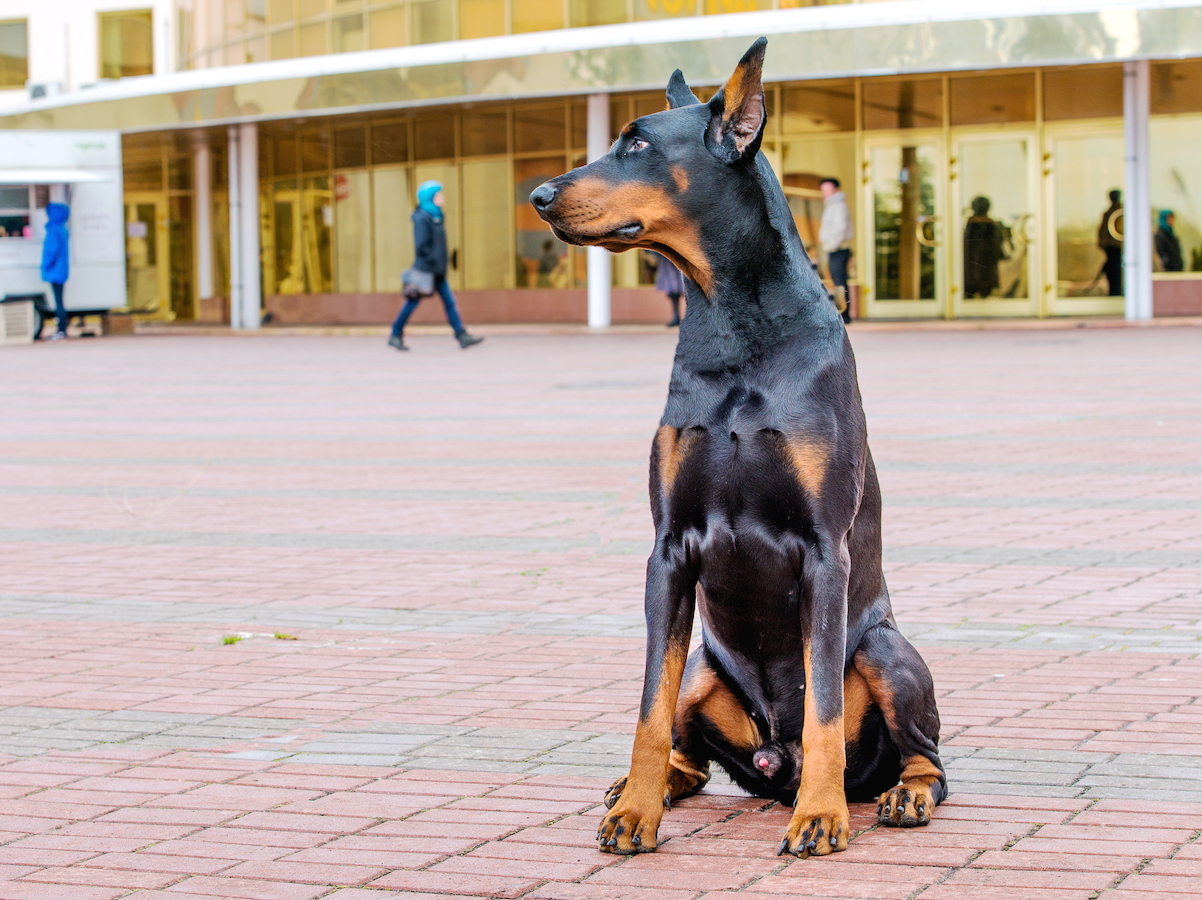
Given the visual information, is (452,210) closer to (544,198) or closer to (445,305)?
(445,305)

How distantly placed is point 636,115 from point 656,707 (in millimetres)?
24663

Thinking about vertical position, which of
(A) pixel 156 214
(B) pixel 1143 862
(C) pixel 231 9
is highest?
(C) pixel 231 9

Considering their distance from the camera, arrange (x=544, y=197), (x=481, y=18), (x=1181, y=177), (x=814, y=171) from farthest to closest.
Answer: (x=481, y=18)
(x=814, y=171)
(x=1181, y=177)
(x=544, y=197)

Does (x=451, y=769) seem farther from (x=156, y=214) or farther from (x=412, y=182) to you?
(x=156, y=214)

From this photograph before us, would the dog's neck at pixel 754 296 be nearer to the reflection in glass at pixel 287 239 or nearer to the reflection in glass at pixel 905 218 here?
the reflection in glass at pixel 905 218

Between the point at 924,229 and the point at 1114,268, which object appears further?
the point at 924,229

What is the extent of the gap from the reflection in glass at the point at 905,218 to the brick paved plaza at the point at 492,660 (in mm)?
14870

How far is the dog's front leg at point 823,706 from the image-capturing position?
3.21 metres

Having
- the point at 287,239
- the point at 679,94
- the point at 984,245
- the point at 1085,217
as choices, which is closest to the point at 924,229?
the point at 984,245

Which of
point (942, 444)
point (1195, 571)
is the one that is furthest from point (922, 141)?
point (1195, 571)

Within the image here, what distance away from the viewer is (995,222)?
2611cm

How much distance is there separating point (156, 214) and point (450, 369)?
20.7m

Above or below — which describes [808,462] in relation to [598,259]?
below

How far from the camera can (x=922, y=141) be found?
26.3 metres
